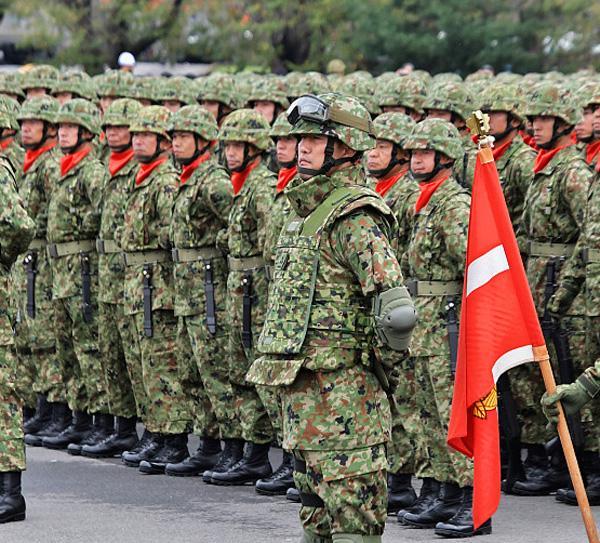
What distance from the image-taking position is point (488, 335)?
7.82 meters

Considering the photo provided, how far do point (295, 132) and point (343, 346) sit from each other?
40.6 inches

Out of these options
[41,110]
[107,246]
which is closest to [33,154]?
[41,110]

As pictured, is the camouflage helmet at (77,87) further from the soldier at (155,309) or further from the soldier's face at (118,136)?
the soldier at (155,309)

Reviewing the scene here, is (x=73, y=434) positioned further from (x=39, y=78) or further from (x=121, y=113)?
(x=39, y=78)

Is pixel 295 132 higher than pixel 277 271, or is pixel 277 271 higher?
pixel 295 132

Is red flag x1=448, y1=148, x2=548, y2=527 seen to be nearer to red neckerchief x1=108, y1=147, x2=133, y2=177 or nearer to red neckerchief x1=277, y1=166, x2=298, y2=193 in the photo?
red neckerchief x1=277, y1=166, x2=298, y2=193

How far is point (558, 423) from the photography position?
23.9 ft

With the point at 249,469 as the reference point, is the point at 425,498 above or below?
below

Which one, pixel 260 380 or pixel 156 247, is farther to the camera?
pixel 156 247

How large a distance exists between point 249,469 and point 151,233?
189 centimetres

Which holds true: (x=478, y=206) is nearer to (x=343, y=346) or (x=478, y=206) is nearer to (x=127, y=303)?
(x=343, y=346)

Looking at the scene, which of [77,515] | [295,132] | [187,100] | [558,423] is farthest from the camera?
[187,100]

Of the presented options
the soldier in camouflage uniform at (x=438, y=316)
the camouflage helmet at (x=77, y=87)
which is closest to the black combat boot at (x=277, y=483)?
the soldier in camouflage uniform at (x=438, y=316)

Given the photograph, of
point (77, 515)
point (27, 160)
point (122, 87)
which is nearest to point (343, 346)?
point (77, 515)
